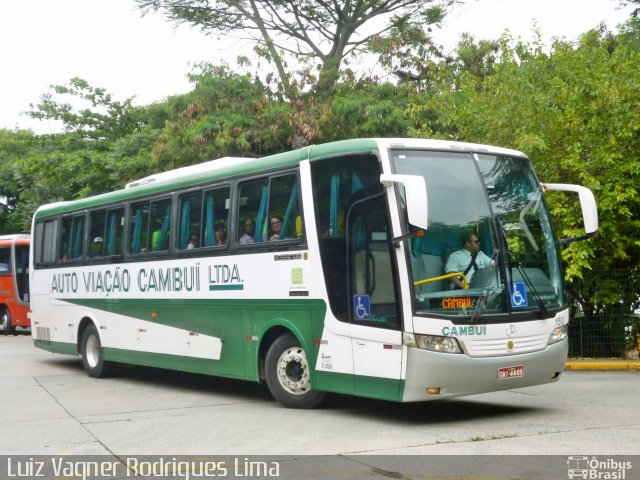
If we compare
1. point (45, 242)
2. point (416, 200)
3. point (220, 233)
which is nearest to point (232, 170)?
point (220, 233)

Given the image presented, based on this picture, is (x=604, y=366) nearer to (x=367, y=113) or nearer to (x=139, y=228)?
(x=139, y=228)

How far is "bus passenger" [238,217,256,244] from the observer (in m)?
11.9

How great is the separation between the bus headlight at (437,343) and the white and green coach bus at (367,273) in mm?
14

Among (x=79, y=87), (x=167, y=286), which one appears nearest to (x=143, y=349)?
(x=167, y=286)

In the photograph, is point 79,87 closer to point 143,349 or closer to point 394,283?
point 143,349

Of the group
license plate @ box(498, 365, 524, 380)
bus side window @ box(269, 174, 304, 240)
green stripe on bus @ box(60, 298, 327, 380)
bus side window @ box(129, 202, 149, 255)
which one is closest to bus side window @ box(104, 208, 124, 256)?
bus side window @ box(129, 202, 149, 255)

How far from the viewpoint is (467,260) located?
383 inches

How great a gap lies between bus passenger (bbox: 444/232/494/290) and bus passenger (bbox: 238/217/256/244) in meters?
3.11

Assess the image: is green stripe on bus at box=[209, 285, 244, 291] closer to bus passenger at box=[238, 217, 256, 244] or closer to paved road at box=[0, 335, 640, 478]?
bus passenger at box=[238, 217, 256, 244]

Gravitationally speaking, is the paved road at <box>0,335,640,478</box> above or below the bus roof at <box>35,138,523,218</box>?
below

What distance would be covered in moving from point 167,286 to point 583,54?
9.01 metres

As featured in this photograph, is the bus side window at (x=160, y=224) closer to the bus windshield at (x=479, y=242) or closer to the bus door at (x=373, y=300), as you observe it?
the bus door at (x=373, y=300)
